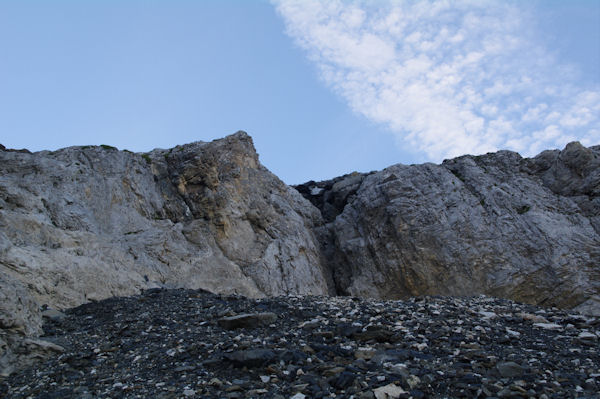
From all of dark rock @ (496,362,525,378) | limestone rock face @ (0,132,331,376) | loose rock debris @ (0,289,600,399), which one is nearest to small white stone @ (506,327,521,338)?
loose rock debris @ (0,289,600,399)

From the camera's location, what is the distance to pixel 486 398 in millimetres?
7496

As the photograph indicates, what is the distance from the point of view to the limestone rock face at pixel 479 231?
26328 mm

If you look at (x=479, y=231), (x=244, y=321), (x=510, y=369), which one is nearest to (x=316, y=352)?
(x=244, y=321)

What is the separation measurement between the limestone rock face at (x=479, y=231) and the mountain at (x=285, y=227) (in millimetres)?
79

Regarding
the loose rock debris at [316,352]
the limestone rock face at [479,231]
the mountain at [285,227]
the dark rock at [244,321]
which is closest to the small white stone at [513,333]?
the loose rock debris at [316,352]

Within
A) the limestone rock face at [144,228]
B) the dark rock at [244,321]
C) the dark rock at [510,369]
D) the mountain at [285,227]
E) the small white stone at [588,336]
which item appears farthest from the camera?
the mountain at [285,227]

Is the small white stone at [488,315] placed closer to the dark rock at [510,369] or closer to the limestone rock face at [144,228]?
the dark rock at [510,369]

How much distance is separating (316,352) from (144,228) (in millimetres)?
15703

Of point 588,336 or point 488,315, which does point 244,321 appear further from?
point 588,336

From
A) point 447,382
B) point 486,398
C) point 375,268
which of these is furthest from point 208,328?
point 375,268

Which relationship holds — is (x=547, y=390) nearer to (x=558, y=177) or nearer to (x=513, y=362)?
(x=513, y=362)

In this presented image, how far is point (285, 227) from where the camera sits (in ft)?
98.1

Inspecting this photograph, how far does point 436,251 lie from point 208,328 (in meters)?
19.0

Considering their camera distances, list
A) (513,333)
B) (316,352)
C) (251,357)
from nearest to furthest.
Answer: (251,357) < (316,352) < (513,333)
